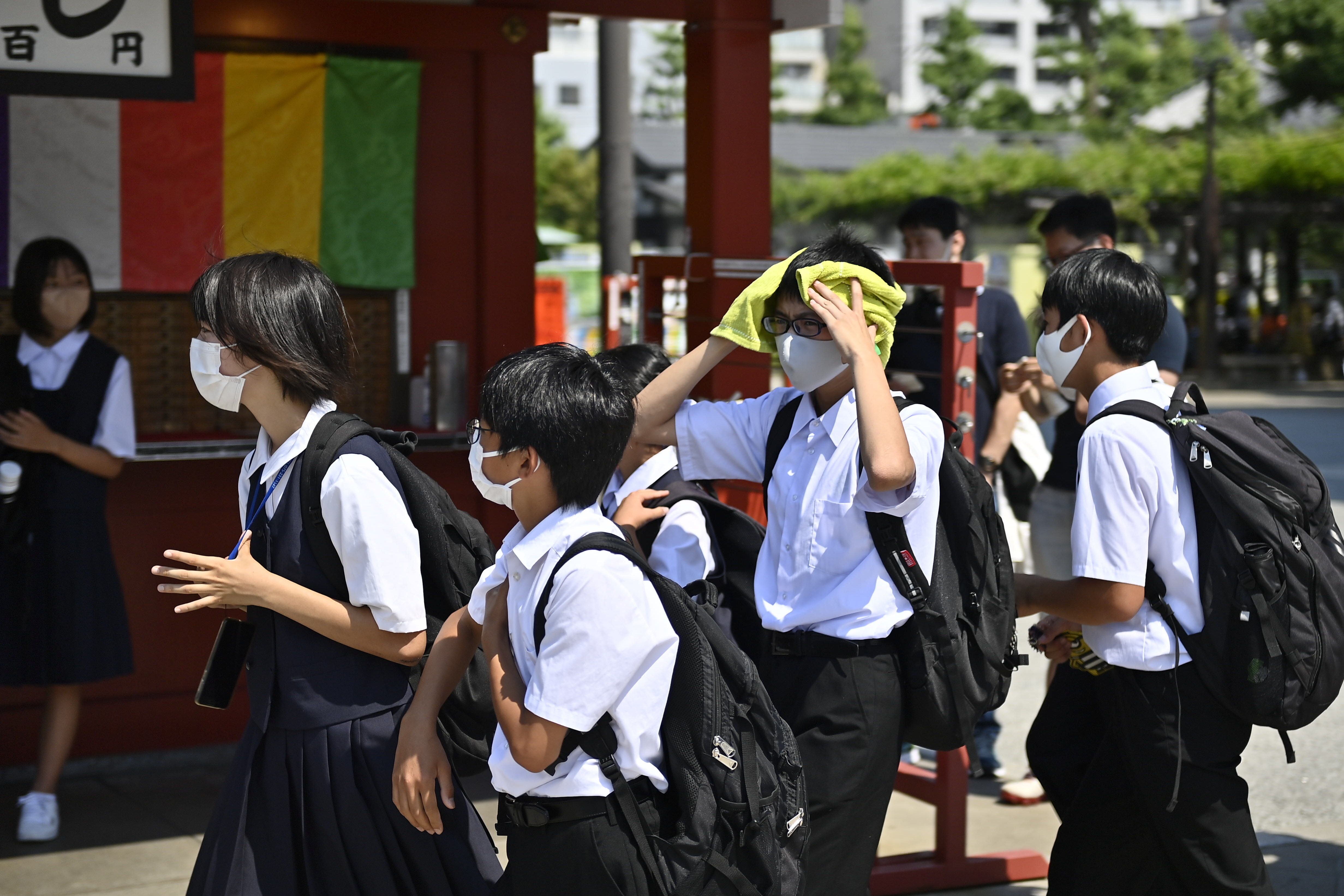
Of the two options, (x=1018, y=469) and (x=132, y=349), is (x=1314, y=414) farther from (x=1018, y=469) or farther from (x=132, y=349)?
(x=132, y=349)

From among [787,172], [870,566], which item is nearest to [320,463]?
[870,566]

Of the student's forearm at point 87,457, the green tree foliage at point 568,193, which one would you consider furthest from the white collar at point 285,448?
the green tree foliage at point 568,193

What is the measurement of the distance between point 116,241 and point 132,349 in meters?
0.41

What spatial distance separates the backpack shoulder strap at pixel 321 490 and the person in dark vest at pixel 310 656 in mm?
13

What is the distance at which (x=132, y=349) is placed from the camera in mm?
5527

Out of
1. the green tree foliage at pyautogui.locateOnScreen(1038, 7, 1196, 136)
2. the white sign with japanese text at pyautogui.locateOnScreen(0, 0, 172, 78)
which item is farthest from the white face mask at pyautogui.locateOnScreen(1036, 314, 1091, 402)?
the green tree foliage at pyautogui.locateOnScreen(1038, 7, 1196, 136)

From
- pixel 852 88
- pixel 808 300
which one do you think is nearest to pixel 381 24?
pixel 808 300

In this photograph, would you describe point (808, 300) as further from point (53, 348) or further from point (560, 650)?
point (53, 348)

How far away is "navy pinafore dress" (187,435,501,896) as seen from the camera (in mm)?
2539

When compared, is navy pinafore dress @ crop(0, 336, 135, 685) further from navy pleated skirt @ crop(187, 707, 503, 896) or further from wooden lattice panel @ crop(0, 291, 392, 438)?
navy pleated skirt @ crop(187, 707, 503, 896)

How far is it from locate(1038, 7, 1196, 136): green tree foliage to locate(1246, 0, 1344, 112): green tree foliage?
17323 mm

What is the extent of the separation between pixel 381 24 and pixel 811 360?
344 cm

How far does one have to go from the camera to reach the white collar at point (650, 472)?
131 inches

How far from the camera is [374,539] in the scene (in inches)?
97.9
